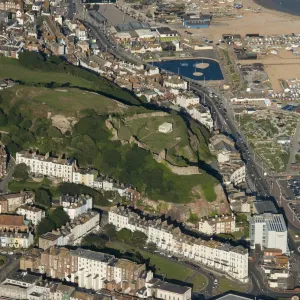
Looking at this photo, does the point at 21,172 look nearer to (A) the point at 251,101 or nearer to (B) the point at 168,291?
(B) the point at 168,291

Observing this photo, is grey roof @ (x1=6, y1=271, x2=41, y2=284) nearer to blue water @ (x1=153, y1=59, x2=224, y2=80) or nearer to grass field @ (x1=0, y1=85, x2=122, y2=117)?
grass field @ (x1=0, y1=85, x2=122, y2=117)

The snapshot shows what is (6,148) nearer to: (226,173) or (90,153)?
(90,153)

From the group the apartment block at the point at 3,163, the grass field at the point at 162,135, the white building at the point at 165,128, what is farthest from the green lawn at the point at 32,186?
the white building at the point at 165,128

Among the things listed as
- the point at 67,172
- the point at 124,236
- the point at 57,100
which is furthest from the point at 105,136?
the point at 124,236

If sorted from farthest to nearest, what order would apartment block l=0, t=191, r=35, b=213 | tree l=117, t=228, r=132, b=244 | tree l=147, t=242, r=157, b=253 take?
apartment block l=0, t=191, r=35, b=213, tree l=117, t=228, r=132, b=244, tree l=147, t=242, r=157, b=253

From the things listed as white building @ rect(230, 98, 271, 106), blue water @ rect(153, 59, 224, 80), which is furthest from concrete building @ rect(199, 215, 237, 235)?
blue water @ rect(153, 59, 224, 80)

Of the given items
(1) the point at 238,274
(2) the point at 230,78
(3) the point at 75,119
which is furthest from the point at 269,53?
(1) the point at 238,274

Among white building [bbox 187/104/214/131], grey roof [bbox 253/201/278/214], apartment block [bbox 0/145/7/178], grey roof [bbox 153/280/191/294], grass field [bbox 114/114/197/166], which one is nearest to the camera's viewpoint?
grey roof [bbox 153/280/191/294]

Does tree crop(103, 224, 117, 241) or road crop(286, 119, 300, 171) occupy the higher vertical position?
tree crop(103, 224, 117, 241)
